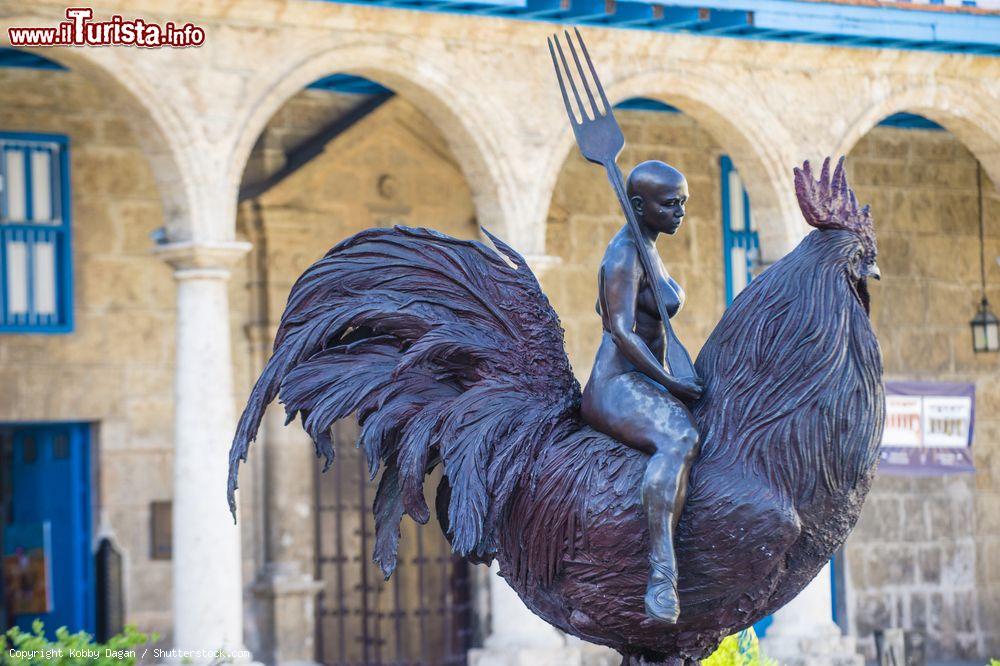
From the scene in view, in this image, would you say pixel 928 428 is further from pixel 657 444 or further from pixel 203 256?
pixel 657 444

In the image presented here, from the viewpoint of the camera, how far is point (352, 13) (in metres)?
12.3

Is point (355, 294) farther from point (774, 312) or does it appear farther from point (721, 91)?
point (721, 91)

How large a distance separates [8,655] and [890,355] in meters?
10.5

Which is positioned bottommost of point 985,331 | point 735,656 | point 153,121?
point 735,656

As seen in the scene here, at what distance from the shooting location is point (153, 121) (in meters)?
11.8

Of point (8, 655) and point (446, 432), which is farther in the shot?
point (8, 655)

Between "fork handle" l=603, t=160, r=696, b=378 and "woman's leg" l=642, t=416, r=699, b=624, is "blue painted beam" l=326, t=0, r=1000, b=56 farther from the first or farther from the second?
"woman's leg" l=642, t=416, r=699, b=624

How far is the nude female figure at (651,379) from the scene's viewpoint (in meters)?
5.95

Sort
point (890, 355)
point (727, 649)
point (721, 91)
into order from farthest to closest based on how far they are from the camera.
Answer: point (890, 355), point (721, 91), point (727, 649)

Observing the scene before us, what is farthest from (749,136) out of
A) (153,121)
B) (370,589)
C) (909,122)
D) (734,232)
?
(370,589)

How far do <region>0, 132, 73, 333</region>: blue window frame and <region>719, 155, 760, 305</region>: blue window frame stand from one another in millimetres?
5682

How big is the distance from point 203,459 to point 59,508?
2.67 metres

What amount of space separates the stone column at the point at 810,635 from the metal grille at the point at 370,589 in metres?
2.92

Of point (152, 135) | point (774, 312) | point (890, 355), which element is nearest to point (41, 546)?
point (152, 135)
